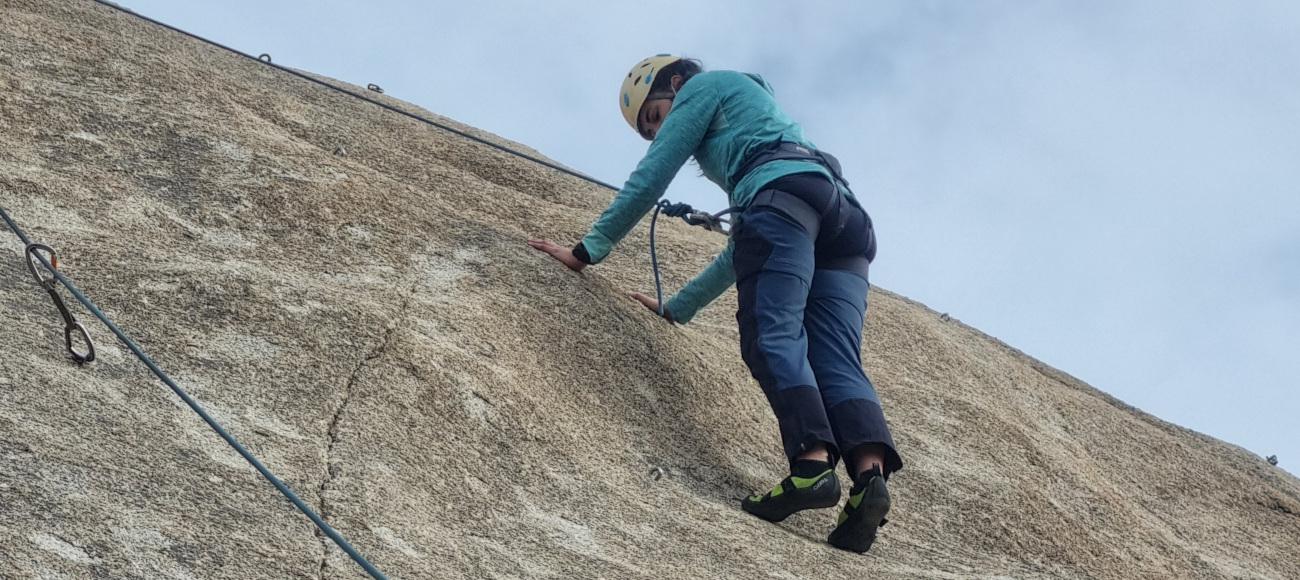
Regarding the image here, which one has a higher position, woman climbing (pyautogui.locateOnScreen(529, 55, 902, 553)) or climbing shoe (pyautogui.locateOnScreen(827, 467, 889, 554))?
woman climbing (pyautogui.locateOnScreen(529, 55, 902, 553))

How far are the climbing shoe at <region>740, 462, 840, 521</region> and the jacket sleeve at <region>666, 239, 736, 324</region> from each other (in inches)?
59.7

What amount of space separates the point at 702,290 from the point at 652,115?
0.89 m

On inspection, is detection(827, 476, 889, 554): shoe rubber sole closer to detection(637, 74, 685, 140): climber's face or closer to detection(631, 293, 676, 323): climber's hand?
detection(631, 293, 676, 323): climber's hand

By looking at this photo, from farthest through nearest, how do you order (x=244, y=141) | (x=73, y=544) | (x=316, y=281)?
(x=244, y=141)
(x=316, y=281)
(x=73, y=544)

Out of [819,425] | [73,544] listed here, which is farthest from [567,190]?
[73,544]

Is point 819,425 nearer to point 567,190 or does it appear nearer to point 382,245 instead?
point 382,245

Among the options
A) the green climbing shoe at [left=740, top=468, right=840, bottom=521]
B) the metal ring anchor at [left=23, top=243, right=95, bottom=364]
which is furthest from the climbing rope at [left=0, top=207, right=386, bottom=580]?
the green climbing shoe at [left=740, top=468, right=840, bottom=521]

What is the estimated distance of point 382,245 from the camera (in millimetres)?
6387

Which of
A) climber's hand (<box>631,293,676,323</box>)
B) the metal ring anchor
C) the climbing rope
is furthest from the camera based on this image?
climber's hand (<box>631,293,676,323</box>)

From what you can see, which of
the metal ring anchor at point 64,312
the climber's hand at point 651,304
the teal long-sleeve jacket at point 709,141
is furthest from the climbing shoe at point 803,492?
the metal ring anchor at point 64,312

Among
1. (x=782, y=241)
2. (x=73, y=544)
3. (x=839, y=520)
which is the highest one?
(x=782, y=241)

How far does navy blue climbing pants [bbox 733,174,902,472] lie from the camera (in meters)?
5.45

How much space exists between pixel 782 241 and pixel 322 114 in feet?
12.4

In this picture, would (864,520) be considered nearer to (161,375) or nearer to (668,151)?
(668,151)
